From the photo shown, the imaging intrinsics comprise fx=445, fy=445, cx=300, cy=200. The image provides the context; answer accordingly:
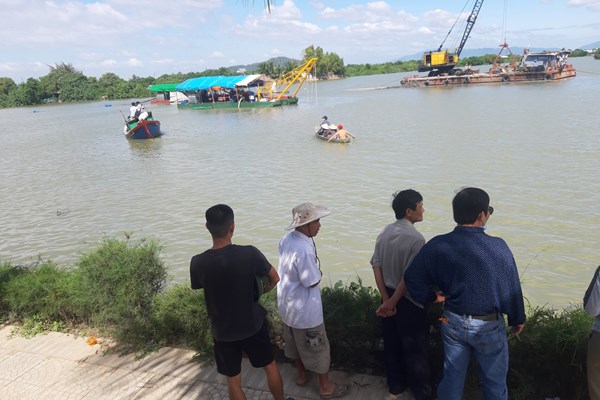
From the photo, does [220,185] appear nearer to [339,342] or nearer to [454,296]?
[339,342]

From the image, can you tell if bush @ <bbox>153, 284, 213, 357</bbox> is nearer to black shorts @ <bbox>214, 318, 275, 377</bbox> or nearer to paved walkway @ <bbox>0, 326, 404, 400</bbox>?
paved walkway @ <bbox>0, 326, 404, 400</bbox>

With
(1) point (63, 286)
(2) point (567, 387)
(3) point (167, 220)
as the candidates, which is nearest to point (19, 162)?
(3) point (167, 220)

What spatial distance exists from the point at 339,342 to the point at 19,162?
75.0ft

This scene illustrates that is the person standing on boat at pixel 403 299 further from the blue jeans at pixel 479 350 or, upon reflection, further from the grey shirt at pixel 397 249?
the blue jeans at pixel 479 350

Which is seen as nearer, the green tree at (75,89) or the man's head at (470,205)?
the man's head at (470,205)

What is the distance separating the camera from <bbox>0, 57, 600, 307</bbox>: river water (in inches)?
326

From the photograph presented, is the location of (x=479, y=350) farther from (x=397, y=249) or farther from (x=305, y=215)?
(x=305, y=215)

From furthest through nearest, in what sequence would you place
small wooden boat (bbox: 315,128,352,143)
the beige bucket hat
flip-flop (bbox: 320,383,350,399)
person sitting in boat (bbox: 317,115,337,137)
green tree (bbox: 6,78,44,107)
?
1. green tree (bbox: 6,78,44,107)
2. person sitting in boat (bbox: 317,115,337,137)
3. small wooden boat (bbox: 315,128,352,143)
4. flip-flop (bbox: 320,383,350,399)
5. the beige bucket hat

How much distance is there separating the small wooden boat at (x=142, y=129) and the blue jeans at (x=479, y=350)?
78.2 ft

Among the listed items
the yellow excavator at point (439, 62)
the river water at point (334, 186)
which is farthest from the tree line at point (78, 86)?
the river water at point (334, 186)

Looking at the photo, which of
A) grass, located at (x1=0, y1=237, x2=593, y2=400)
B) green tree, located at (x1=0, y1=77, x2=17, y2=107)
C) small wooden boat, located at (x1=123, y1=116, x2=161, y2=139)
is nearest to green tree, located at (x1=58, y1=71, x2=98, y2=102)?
green tree, located at (x1=0, y1=77, x2=17, y2=107)

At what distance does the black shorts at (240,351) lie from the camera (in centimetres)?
294

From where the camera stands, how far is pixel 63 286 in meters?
4.68

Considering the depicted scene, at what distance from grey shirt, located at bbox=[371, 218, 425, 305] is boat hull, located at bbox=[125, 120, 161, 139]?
76.0ft
